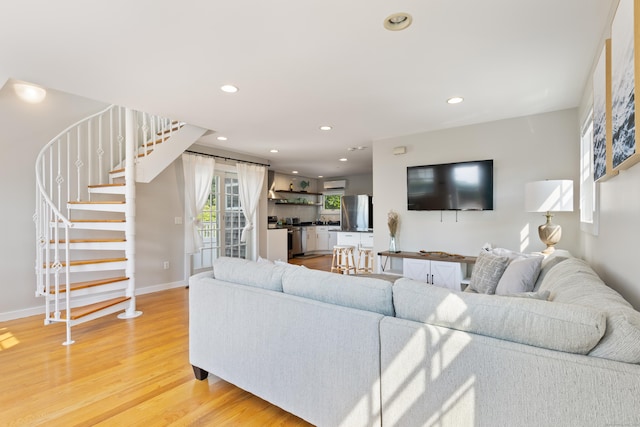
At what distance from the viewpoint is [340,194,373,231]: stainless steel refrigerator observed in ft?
23.6

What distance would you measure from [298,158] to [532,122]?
4.23 m

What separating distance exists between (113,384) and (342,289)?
1838mm

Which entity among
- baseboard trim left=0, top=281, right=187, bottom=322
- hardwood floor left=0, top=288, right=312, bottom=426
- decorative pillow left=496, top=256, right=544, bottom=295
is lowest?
hardwood floor left=0, top=288, right=312, bottom=426

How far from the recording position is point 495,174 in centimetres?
398

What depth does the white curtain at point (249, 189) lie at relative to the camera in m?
6.04

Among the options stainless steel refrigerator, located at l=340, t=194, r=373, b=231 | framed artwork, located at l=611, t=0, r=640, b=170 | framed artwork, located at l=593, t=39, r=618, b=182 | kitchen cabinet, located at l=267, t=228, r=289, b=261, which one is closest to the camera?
framed artwork, located at l=611, t=0, r=640, b=170

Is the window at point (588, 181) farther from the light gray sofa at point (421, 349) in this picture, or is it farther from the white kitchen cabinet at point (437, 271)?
the white kitchen cabinet at point (437, 271)

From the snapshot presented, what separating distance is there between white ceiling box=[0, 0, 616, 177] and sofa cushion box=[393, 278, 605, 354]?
164 centimetres

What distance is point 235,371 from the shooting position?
1.96 metres

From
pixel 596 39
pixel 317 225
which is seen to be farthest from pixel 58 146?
pixel 317 225

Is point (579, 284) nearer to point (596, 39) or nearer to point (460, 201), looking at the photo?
point (596, 39)

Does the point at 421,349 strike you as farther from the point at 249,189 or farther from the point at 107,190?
the point at 249,189

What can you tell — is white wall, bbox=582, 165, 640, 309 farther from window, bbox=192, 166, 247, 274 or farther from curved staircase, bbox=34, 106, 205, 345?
window, bbox=192, 166, 247, 274

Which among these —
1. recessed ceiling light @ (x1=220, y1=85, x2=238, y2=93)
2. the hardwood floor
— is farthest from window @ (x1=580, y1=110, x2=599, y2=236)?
recessed ceiling light @ (x1=220, y1=85, x2=238, y2=93)
